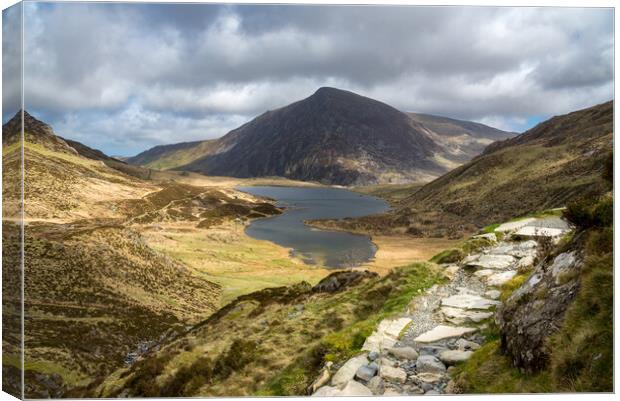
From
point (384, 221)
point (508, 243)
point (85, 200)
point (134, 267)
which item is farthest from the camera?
point (384, 221)

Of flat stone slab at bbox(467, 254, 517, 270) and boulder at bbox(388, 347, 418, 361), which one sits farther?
flat stone slab at bbox(467, 254, 517, 270)

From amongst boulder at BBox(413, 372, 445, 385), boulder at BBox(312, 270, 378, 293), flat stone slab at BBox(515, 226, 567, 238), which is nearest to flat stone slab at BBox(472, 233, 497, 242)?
flat stone slab at BBox(515, 226, 567, 238)

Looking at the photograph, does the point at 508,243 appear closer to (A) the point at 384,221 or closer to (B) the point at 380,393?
(B) the point at 380,393

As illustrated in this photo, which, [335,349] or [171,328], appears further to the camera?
[171,328]

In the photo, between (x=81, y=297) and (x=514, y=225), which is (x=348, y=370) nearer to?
(x=514, y=225)

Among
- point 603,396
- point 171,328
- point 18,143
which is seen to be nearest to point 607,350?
point 603,396

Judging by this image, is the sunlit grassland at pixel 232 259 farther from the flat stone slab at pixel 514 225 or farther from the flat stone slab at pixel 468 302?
the flat stone slab at pixel 468 302

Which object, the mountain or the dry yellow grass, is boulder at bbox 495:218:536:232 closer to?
the dry yellow grass
